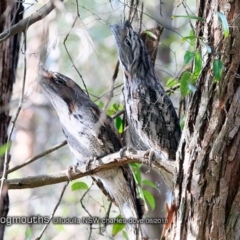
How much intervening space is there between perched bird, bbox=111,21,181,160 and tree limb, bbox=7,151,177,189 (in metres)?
0.41

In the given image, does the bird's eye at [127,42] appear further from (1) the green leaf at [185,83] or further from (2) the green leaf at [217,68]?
(2) the green leaf at [217,68]

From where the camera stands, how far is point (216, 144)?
167cm

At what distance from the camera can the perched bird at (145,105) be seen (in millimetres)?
2461

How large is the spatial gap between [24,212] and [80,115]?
3604 millimetres

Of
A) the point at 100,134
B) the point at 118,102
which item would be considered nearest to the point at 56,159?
the point at 118,102

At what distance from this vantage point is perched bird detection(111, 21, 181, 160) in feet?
8.07

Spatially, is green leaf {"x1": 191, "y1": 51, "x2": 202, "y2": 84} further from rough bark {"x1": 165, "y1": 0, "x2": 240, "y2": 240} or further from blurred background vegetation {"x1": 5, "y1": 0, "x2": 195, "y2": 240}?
blurred background vegetation {"x1": 5, "y1": 0, "x2": 195, "y2": 240}

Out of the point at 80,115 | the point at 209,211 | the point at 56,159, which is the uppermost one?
the point at 56,159

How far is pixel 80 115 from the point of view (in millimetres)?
2332

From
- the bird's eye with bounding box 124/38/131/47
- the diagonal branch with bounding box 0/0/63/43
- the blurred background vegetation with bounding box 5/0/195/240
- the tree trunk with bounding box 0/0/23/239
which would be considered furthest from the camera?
the blurred background vegetation with bounding box 5/0/195/240

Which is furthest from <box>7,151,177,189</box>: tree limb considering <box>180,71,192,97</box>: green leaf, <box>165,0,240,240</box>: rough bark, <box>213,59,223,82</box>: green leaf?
<box>213,59,223,82</box>: green leaf

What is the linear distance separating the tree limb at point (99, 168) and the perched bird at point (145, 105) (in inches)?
16.1

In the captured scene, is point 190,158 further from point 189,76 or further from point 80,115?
point 80,115

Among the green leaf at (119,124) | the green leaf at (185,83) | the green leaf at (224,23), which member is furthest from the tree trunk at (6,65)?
the green leaf at (224,23)
